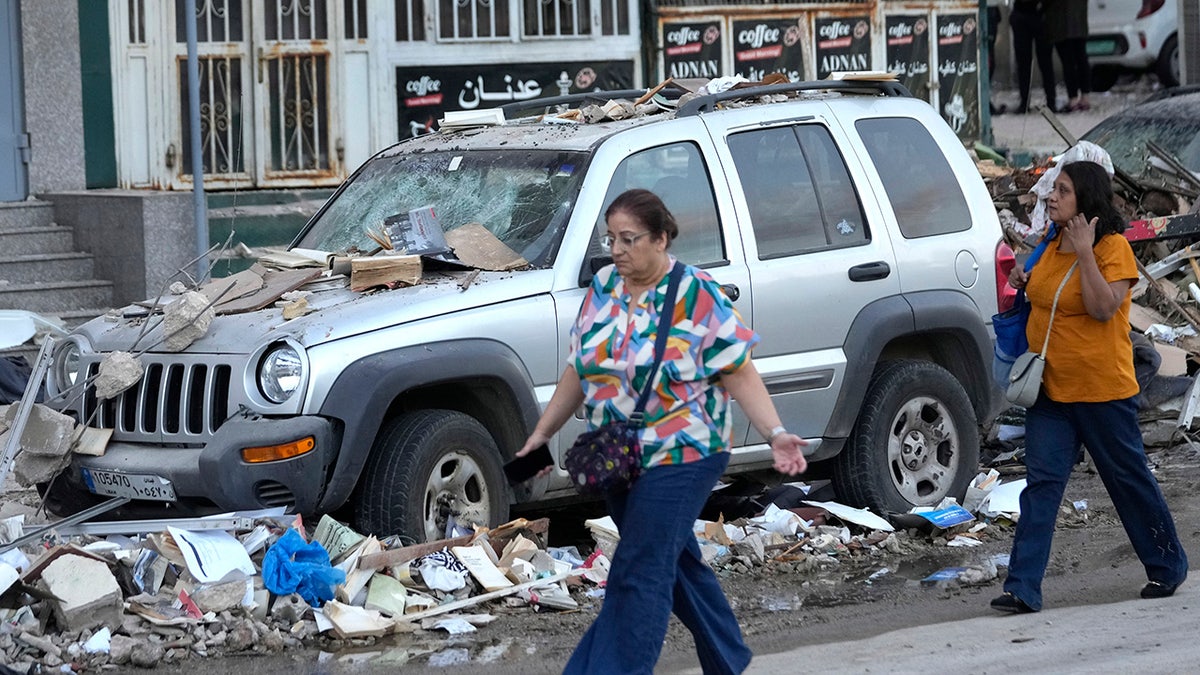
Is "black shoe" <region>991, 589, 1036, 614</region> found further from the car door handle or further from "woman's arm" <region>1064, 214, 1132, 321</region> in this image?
the car door handle

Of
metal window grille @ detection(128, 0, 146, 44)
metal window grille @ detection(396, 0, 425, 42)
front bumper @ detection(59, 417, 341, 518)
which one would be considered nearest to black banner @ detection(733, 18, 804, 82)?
metal window grille @ detection(396, 0, 425, 42)

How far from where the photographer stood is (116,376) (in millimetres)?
6457

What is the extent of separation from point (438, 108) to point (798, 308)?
6750 millimetres

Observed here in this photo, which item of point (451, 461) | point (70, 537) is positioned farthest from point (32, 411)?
point (451, 461)

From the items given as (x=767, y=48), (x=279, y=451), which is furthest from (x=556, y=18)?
(x=279, y=451)

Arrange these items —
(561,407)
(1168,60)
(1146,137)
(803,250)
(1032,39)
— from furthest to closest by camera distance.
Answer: (1168,60) → (1032,39) → (1146,137) → (803,250) → (561,407)

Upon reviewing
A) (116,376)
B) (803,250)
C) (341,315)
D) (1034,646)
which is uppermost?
(803,250)

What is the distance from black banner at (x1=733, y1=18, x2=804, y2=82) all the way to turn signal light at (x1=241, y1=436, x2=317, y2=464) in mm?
9401

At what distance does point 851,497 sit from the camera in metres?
7.75

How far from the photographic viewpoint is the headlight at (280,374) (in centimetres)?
616

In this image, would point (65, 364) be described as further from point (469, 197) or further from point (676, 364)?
point (676, 364)

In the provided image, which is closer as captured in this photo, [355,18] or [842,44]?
[355,18]

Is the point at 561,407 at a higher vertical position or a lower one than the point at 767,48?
lower

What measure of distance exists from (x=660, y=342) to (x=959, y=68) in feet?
39.6
